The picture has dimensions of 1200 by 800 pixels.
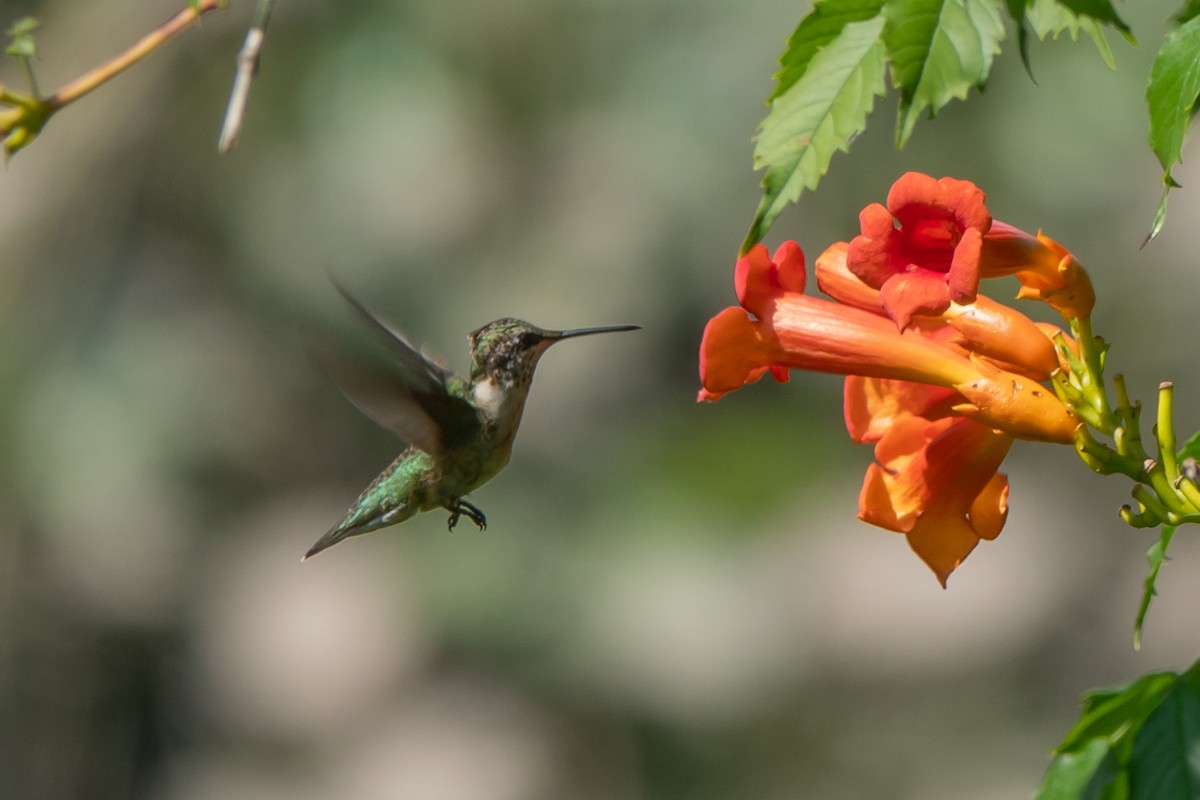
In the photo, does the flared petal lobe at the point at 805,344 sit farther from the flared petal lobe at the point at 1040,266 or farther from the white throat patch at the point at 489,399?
the white throat patch at the point at 489,399

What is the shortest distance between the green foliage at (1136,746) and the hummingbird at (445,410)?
3.52 ft

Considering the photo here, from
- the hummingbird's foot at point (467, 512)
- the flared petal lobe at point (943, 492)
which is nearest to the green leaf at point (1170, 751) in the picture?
the flared petal lobe at point (943, 492)

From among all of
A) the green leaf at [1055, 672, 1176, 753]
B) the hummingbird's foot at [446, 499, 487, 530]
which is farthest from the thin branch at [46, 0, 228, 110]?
the green leaf at [1055, 672, 1176, 753]

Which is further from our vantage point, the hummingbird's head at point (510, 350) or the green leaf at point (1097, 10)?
the hummingbird's head at point (510, 350)

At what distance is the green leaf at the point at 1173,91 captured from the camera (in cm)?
169

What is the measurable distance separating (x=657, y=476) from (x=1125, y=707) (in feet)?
21.3

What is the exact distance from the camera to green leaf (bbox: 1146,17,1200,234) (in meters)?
1.69

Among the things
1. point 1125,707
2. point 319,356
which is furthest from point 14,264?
point 1125,707

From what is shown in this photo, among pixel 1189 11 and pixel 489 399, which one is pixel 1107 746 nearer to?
pixel 1189 11

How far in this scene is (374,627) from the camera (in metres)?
9.93

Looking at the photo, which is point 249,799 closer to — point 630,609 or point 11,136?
point 630,609

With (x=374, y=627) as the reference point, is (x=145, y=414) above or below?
above

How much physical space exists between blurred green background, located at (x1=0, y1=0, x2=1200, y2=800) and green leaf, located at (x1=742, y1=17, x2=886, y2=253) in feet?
18.1

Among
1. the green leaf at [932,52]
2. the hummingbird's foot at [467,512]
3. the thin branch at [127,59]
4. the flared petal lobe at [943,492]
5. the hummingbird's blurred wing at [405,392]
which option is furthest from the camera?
the hummingbird's foot at [467,512]
